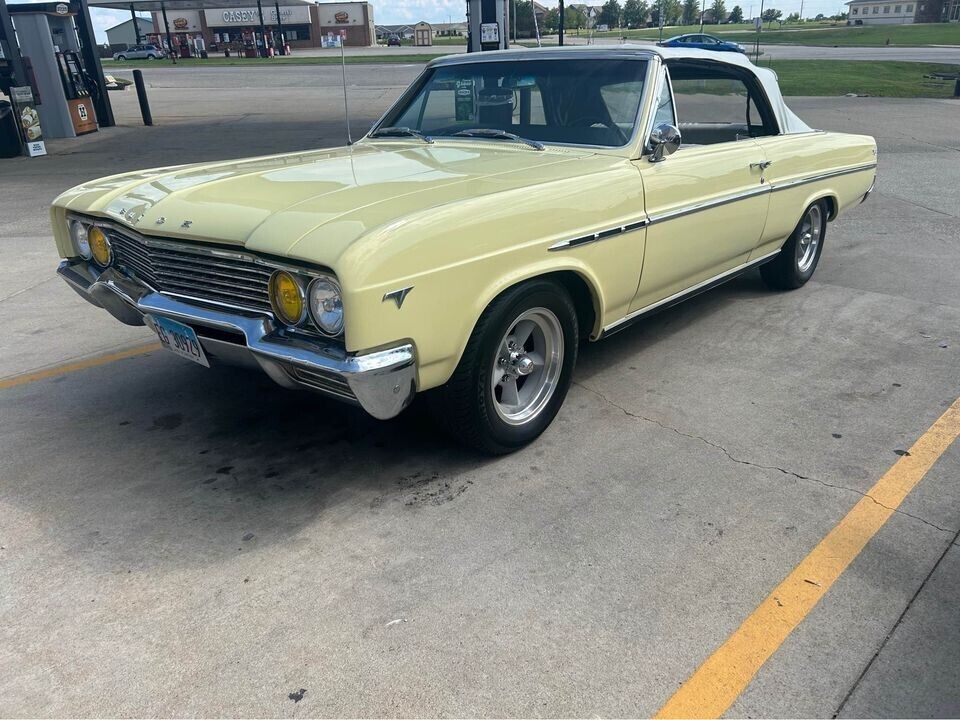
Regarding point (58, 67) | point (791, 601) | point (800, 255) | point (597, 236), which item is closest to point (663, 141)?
point (597, 236)

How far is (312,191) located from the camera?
320 centimetres

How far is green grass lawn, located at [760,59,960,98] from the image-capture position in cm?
2338

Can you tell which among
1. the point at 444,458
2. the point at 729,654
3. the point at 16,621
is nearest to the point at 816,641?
the point at 729,654

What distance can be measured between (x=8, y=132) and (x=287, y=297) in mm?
13210

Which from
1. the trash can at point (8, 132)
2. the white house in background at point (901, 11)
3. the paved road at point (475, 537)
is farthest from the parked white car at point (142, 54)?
the white house in background at point (901, 11)

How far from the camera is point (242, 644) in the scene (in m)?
2.37

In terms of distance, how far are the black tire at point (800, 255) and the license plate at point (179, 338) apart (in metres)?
4.00

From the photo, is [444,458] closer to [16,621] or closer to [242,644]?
[242,644]

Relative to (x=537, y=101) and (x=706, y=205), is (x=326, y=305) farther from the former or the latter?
(x=706, y=205)

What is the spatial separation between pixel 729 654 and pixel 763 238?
11.1ft

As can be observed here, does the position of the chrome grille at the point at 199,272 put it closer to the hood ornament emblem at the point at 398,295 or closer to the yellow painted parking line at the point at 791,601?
the hood ornament emblem at the point at 398,295

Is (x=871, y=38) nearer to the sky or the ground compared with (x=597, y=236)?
nearer to the ground

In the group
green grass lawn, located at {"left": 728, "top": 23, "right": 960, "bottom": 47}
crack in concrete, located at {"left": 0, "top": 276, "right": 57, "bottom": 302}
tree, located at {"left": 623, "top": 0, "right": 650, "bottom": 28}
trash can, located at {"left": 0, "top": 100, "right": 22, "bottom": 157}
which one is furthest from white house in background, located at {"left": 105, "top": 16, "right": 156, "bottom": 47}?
crack in concrete, located at {"left": 0, "top": 276, "right": 57, "bottom": 302}

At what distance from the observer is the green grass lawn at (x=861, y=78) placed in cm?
2338
